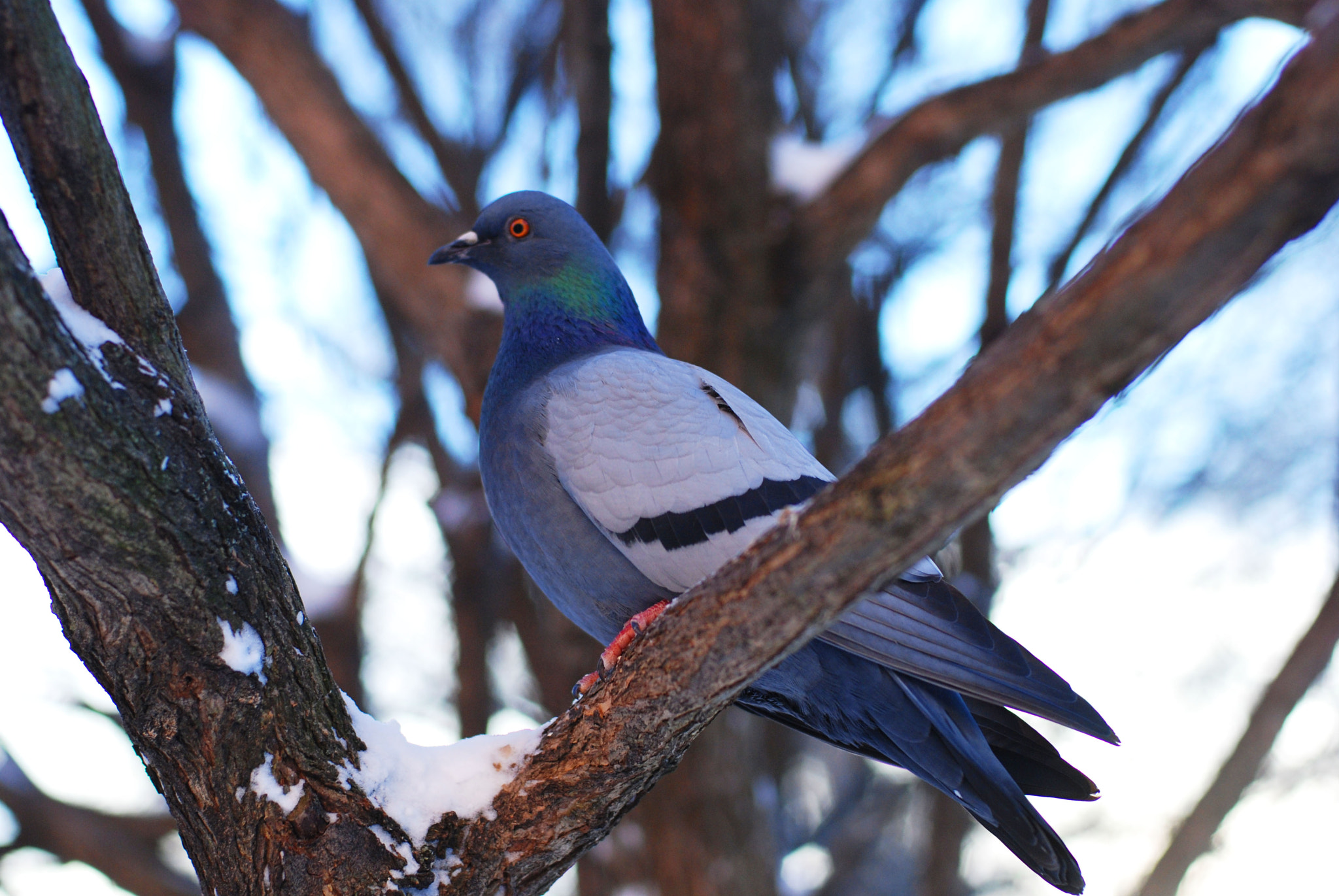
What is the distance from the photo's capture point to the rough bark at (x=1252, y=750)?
4.18 meters

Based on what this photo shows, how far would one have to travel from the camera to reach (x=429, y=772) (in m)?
2.18

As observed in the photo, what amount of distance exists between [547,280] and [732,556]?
60.0 inches

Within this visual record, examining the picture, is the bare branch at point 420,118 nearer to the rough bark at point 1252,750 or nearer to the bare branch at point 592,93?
the bare branch at point 592,93

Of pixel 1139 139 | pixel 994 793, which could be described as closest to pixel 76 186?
pixel 994 793

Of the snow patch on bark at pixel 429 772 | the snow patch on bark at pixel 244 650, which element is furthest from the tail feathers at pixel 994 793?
the snow patch on bark at pixel 244 650

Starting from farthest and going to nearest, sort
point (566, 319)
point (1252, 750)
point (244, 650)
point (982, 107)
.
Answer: point (982, 107) → point (1252, 750) → point (566, 319) → point (244, 650)

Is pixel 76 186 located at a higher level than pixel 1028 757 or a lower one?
higher

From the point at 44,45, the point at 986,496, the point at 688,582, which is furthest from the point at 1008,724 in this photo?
the point at 44,45

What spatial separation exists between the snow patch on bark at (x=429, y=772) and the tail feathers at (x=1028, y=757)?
4.16 feet

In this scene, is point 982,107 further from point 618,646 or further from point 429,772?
point 429,772

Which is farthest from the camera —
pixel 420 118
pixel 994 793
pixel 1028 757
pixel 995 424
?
pixel 420 118

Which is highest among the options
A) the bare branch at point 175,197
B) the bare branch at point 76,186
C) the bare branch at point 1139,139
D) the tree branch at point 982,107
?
the bare branch at point 175,197

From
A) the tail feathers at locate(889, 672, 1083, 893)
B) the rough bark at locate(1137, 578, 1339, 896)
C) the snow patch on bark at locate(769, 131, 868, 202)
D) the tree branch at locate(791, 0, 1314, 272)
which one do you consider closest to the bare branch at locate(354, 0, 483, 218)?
the snow patch on bark at locate(769, 131, 868, 202)

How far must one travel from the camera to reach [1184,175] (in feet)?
3.92
